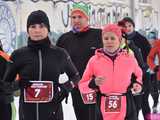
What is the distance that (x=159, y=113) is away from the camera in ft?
29.6

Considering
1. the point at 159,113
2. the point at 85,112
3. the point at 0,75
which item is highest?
the point at 0,75

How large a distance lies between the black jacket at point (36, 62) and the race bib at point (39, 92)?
43 millimetres

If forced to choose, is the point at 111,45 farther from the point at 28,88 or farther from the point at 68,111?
the point at 68,111

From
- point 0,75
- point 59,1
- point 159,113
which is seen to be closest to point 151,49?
point 159,113

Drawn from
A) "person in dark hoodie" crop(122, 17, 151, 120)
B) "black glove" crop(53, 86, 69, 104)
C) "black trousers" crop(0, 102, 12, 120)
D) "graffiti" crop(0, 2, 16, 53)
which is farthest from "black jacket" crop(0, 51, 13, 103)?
"graffiti" crop(0, 2, 16, 53)

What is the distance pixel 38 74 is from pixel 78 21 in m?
1.82

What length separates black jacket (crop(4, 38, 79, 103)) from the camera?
14.3 feet

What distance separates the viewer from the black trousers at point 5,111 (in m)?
5.64

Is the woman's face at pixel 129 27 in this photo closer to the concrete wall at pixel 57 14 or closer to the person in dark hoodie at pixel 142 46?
the person in dark hoodie at pixel 142 46

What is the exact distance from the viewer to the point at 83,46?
19.6ft

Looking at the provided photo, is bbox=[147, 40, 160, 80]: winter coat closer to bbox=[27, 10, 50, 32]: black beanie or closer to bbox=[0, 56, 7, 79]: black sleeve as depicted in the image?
bbox=[0, 56, 7, 79]: black sleeve

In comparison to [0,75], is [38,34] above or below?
above

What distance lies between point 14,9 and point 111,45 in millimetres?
6178

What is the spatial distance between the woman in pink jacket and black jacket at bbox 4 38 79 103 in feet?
1.74
